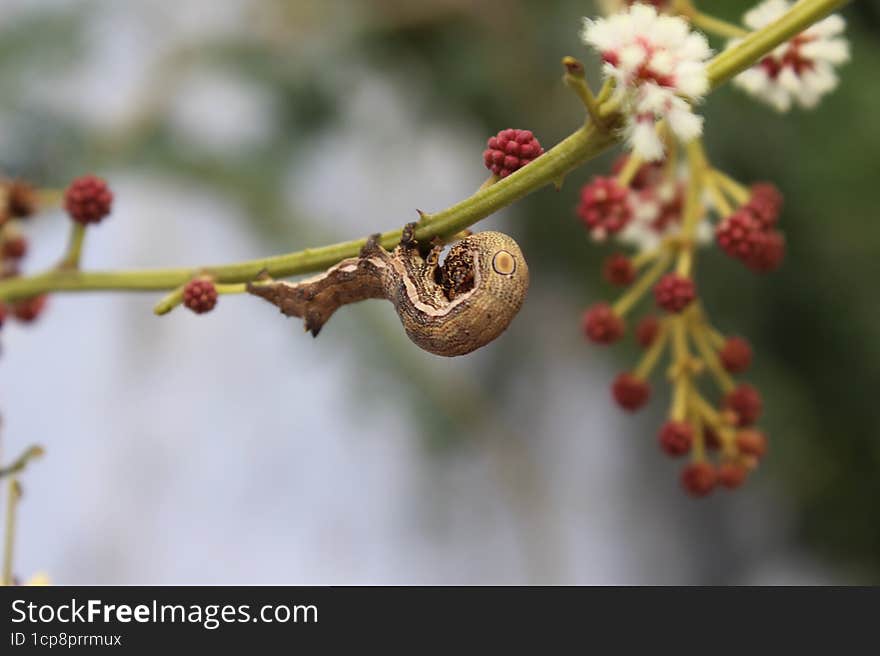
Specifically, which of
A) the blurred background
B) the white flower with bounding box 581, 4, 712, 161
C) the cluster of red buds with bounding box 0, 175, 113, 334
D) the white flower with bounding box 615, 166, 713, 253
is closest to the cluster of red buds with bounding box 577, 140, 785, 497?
the white flower with bounding box 615, 166, 713, 253

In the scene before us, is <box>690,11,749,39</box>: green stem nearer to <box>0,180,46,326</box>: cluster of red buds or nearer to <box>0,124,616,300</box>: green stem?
<box>0,124,616,300</box>: green stem

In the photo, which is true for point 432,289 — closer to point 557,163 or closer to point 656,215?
point 557,163

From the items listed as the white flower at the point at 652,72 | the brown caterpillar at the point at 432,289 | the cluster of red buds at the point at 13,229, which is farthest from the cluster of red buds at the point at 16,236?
the white flower at the point at 652,72

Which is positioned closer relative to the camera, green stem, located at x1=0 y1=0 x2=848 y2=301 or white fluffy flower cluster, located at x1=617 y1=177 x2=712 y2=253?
green stem, located at x1=0 y1=0 x2=848 y2=301

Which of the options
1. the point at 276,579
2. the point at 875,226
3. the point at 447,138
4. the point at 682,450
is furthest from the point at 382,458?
the point at 682,450

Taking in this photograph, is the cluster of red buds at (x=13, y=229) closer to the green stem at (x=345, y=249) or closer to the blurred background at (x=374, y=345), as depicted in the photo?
the green stem at (x=345, y=249)

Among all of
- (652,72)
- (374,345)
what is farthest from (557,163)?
(374,345)
